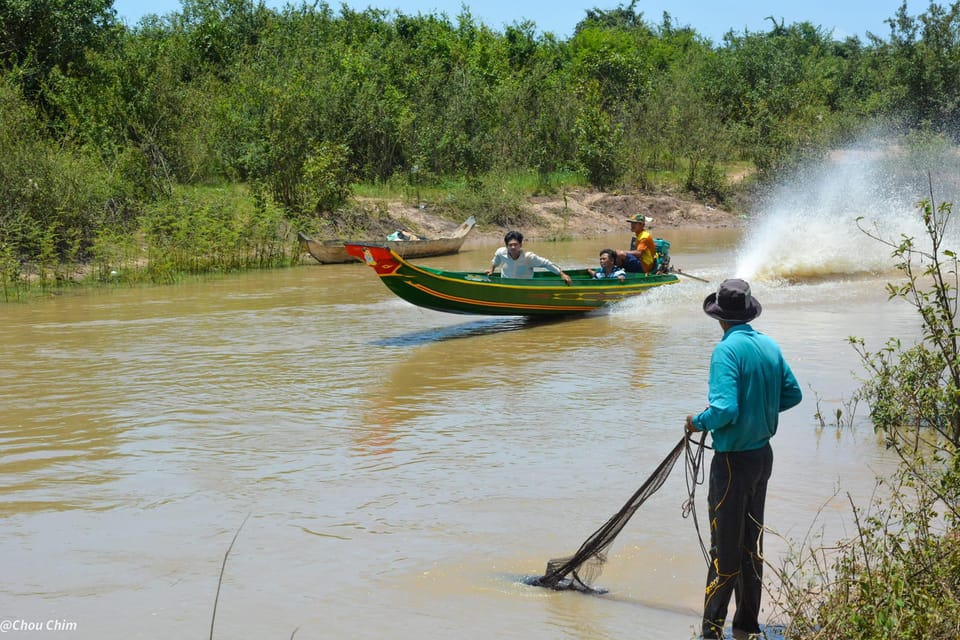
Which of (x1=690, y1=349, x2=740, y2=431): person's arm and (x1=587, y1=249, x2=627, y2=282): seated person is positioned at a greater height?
(x1=587, y1=249, x2=627, y2=282): seated person

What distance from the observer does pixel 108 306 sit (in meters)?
16.6

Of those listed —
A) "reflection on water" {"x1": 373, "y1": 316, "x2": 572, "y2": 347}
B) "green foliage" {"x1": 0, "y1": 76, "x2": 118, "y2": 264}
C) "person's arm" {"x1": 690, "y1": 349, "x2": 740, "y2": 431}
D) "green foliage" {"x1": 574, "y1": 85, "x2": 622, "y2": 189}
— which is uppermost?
"green foliage" {"x1": 574, "y1": 85, "x2": 622, "y2": 189}

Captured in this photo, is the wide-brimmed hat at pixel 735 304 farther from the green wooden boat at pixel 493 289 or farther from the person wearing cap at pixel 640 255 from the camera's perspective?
the person wearing cap at pixel 640 255

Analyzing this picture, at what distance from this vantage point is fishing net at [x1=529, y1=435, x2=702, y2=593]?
4734 mm

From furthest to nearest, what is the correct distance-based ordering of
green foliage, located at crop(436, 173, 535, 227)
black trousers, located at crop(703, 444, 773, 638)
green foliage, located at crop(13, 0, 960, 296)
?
green foliage, located at crop(436, 173, 535, 227) < green foliage, located at crop(13, 0, 960, 296) < black trousers, located at crop(703, 444, 773, 638)

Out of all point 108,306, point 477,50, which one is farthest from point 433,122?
point 108,306

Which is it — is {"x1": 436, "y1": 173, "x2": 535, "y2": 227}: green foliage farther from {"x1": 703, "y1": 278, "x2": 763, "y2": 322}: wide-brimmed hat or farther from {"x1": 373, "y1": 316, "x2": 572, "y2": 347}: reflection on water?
{"x1": 703, "y1": 278, "x2": 763, "y2": 322}: wide-brimmed hat

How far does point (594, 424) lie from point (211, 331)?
7265 millimetres

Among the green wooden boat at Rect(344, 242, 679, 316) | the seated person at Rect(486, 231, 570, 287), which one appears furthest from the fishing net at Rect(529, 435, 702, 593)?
the seated person at Rect(486, 231, 570, 287)

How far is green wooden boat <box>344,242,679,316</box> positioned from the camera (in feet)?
43.0

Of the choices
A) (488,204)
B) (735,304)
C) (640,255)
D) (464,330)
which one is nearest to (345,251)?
(488,204)

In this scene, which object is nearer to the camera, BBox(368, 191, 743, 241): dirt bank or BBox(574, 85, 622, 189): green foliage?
BBox(368, 191, 743, 241): dirt bank

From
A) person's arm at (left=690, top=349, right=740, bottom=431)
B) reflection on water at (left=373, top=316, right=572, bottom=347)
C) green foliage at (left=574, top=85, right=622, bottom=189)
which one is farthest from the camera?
green foliage at (left=574, top=85, right=622, bottom=189)

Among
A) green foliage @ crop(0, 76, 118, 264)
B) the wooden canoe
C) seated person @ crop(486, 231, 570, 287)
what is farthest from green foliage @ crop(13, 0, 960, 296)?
seated person @ crop(486, 231, 570, 287)
